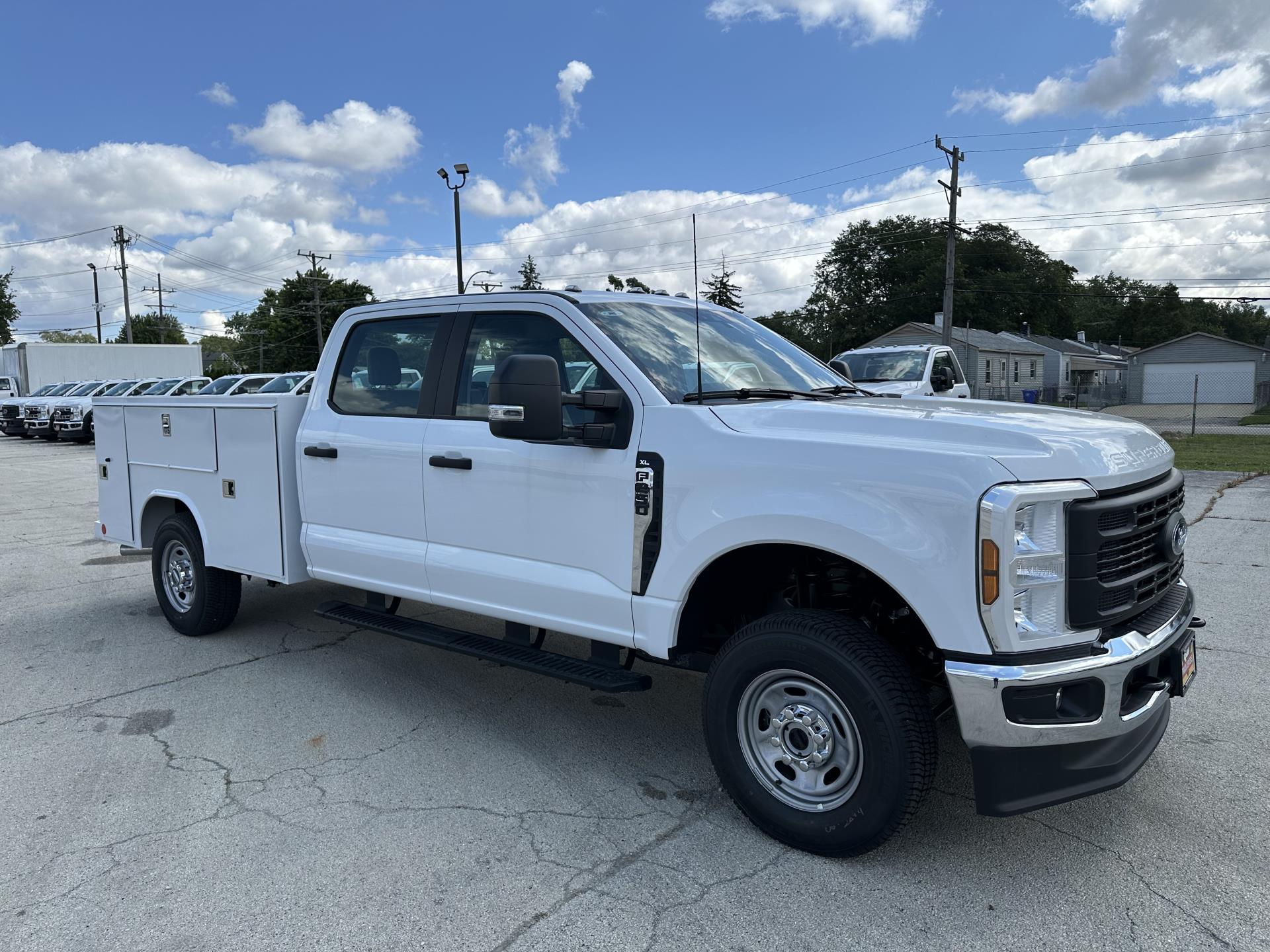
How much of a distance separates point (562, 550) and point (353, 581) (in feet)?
5.25

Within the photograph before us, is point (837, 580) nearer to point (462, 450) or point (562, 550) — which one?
point (562, 550)

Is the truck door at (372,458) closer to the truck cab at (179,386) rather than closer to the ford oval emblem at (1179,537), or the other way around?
the ford oval emblem at (1179,537)

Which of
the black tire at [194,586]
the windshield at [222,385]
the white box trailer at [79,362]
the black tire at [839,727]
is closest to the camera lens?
the black tire at [839,727]

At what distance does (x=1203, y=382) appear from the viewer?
194 ft

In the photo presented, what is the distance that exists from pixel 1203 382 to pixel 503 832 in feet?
218

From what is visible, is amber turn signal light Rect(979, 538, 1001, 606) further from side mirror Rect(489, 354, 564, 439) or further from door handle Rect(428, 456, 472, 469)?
door handle Rect(428, 456, 472, 469)

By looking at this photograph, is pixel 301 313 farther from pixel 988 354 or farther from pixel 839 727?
pixel 839 727

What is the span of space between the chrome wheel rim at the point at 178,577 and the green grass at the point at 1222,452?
514 inches

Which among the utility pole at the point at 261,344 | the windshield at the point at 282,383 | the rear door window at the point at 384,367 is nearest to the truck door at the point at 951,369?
the rear door window at the point at 384,367

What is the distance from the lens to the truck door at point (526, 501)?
12.7ft

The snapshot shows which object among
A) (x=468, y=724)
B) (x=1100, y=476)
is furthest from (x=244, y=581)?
(x=1100, y=476)

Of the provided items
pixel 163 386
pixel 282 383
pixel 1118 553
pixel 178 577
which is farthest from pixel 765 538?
pixel 163 386

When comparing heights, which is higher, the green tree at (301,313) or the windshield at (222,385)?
the green tree at (301,313)

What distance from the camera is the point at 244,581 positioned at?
810cm
